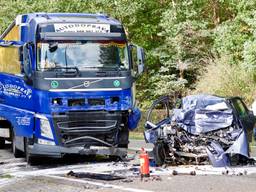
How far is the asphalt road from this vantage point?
10523 millimetres

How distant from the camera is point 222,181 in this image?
11016 millimetres

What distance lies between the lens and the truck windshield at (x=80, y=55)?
1372 centimetres

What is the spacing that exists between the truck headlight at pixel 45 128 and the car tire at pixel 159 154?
2384 mm

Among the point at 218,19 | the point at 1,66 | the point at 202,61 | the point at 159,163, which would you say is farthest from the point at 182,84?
the point at 159,163

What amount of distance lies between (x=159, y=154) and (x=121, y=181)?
7.16 ft

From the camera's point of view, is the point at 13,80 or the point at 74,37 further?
the point at 13,80

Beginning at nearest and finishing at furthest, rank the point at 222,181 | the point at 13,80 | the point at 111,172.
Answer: the point at 222,181 → the point at 111,172 → the point at 13,80

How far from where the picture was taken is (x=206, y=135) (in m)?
13.2

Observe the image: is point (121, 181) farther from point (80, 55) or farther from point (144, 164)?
point (80, 55)

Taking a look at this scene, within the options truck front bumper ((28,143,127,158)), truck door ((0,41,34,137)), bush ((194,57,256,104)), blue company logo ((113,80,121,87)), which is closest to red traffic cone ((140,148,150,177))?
truck front bumper ((28,143,127,158))

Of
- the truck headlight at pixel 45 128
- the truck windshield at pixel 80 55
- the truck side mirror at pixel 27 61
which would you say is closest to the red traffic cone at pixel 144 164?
the truck headlight at pixel 45 128

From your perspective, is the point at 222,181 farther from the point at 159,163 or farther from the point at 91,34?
the point at 91,34

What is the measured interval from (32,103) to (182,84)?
69.0 feet

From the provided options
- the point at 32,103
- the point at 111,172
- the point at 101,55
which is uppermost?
the point at 101,55
